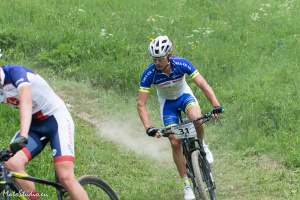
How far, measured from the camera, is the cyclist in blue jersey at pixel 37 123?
15.9 feet

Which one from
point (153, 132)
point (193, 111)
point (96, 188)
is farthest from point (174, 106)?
point (96, 188)

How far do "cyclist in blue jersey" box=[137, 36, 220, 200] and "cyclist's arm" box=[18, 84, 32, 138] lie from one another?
2.20m

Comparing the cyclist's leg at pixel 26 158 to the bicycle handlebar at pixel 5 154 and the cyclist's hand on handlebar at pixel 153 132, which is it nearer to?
the bicycle handlebar at pixel 5 154

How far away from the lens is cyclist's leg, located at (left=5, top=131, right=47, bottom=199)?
16.0ft

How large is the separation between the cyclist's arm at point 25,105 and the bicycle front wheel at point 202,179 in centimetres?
249

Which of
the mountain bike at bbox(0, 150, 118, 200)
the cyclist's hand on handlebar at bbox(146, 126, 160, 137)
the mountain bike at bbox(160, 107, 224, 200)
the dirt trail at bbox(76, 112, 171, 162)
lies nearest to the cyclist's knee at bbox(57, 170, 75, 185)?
the mountain bike at bbox(0, 150, 118, 200)

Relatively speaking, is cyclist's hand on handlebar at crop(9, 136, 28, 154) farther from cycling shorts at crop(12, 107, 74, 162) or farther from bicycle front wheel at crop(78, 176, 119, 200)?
bicycle front wheel at crop(78, 176, 119, 200)

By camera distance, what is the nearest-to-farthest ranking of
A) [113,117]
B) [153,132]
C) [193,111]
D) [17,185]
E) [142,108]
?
1. [17,185]
2. [153,132]
3. [142,108]
4. [193,111]
5. [113,117]

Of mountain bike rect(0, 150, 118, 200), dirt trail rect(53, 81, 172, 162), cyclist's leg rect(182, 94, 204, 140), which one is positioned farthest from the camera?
dirt trail rect(53, 81, 172, 162)

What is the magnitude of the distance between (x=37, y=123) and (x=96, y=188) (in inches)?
39.2

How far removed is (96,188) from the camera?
580 centimetres

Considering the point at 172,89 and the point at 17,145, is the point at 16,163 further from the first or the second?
the point at 172,89

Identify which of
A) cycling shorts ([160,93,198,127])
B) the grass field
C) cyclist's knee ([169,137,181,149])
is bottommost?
the grass field

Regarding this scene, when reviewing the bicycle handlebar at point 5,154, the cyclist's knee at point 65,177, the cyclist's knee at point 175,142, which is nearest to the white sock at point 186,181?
the cyclist's knee at point 175,142
